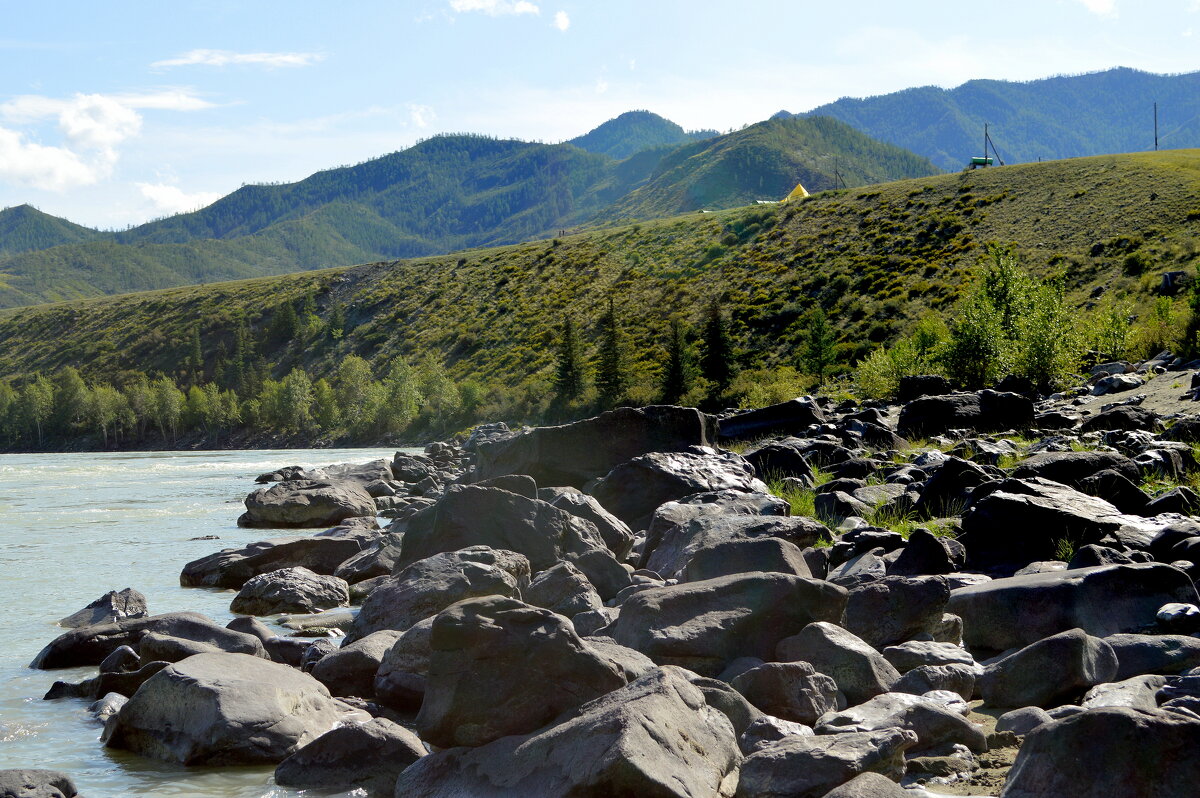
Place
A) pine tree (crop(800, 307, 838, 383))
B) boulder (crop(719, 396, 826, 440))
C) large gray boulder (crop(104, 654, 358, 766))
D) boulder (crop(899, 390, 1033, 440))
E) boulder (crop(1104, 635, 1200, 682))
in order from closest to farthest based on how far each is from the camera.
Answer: boulder (crop(1104, 635, 1200, 682)) → large gray boulder (crop(104, 654, 358, 766)) → boulder (crop(899, 390, 1033, 440)) → boulder (crop(719, 396, 826, 440)) → pine tree (crop(800, 307, 838, 383))

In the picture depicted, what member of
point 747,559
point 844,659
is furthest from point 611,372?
point 844,659

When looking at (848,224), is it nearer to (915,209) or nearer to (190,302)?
(915,209)

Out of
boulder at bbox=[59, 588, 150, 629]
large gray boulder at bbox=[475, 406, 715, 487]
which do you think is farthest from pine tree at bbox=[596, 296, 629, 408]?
boulder at bbox=[59, 588, 150, 629]

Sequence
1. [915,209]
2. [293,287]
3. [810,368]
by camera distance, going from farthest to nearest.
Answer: [293,287], [915,209], [810,368]

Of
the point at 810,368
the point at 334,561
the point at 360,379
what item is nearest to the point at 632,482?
the point at 334,561

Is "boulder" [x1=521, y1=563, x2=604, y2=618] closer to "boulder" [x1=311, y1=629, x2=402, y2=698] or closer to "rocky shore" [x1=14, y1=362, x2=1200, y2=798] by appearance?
"rocky shore" [x1=14, y1=362, x2=1200, y2=798]

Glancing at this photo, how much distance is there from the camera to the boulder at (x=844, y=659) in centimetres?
762

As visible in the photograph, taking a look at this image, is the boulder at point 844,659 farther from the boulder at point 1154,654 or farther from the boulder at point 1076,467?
the boulder at point 1076,467

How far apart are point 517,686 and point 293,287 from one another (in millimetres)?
150809

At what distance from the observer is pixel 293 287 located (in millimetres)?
149250

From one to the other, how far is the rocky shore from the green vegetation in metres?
25.8

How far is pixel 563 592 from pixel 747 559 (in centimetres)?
208

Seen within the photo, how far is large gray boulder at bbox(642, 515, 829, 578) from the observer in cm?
1187

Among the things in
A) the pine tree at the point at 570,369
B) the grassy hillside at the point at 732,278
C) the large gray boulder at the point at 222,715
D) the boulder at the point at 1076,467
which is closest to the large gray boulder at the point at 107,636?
the large gray boulder at the point at 222,715
